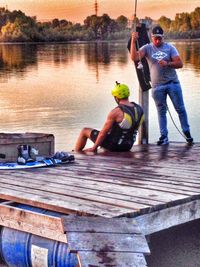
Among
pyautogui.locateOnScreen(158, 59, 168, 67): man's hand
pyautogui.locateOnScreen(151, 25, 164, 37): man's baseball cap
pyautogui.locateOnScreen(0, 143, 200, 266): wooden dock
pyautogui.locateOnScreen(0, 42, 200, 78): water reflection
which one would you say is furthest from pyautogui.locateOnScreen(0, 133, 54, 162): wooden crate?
pyautogui.locateOnScreen(0, 42, 200, 78): water reflection

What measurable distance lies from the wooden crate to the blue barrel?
1.63 m

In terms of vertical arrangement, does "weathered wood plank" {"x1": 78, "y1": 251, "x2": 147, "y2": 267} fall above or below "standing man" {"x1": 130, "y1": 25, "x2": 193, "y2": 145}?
below

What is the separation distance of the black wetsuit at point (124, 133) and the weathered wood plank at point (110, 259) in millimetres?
4004

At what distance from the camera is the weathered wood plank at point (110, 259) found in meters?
4.28

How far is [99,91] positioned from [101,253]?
3339cm

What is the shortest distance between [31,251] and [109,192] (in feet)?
2.74

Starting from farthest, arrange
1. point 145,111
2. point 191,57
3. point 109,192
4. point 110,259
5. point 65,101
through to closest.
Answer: point 191,57
point 65,101
point 145,111
point 109,192
point 110,259

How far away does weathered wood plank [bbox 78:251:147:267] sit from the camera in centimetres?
428

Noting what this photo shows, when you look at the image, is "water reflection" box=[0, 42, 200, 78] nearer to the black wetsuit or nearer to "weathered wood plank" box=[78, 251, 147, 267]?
the black wetsuit

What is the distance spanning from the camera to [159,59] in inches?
359

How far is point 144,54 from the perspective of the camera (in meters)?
9.28

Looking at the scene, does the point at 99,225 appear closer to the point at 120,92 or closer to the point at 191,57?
the point at 120,92

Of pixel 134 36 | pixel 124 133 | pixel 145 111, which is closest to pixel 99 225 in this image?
pixel 124 133

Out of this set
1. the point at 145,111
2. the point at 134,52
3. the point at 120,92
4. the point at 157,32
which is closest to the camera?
the point at 120,92
